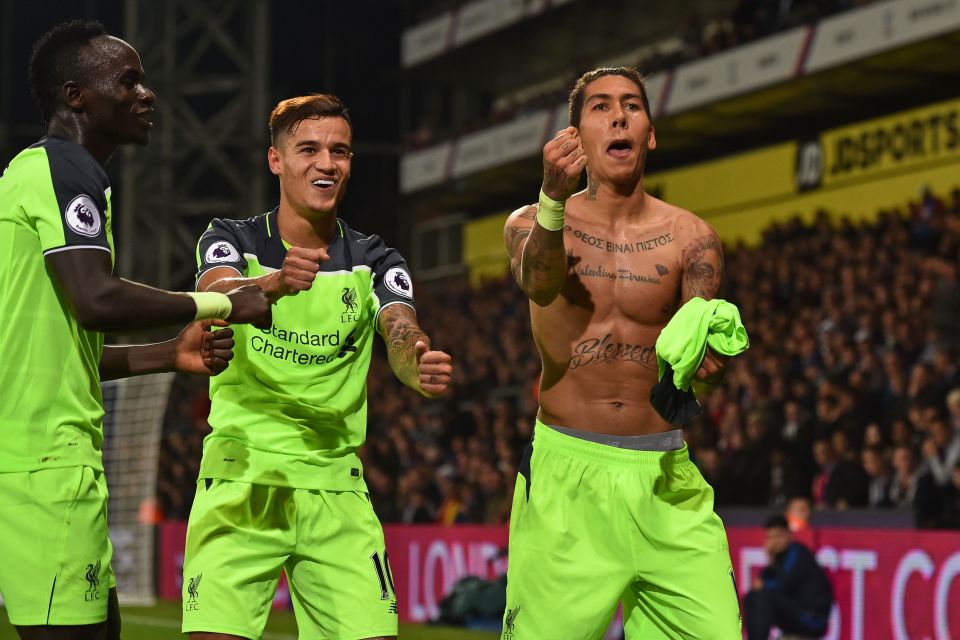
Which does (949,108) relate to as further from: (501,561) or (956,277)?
(501,561)

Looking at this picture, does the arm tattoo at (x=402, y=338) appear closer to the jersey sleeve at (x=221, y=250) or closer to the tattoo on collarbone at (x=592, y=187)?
the jersey sleeve at (x=221, y=250)

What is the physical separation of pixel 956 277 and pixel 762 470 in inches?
114

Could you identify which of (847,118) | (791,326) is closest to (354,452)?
(791,326)

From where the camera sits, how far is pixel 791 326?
1606 centimetres

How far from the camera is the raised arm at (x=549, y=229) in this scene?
4.23m

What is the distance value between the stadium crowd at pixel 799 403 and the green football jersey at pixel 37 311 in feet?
23.9

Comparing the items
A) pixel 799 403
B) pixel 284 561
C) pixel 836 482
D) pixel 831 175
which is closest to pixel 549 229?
pixel 284 561

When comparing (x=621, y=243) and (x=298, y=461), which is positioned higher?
(x=621, y=243)

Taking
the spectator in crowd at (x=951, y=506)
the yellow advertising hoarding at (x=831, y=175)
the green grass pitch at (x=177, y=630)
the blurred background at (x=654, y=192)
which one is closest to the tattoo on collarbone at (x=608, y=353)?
the blurred background at (x=654, y=192)

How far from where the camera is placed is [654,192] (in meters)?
25.9

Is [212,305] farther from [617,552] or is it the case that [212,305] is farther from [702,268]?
[702,268]

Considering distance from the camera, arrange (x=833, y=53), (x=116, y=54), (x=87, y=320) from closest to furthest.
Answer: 1. (x=87, y=320)
2. (x=116, y=54)
3. (x=833, y=53)

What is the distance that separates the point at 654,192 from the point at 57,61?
22.5 m

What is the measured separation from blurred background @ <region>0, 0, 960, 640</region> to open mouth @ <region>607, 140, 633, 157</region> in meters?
4.58
